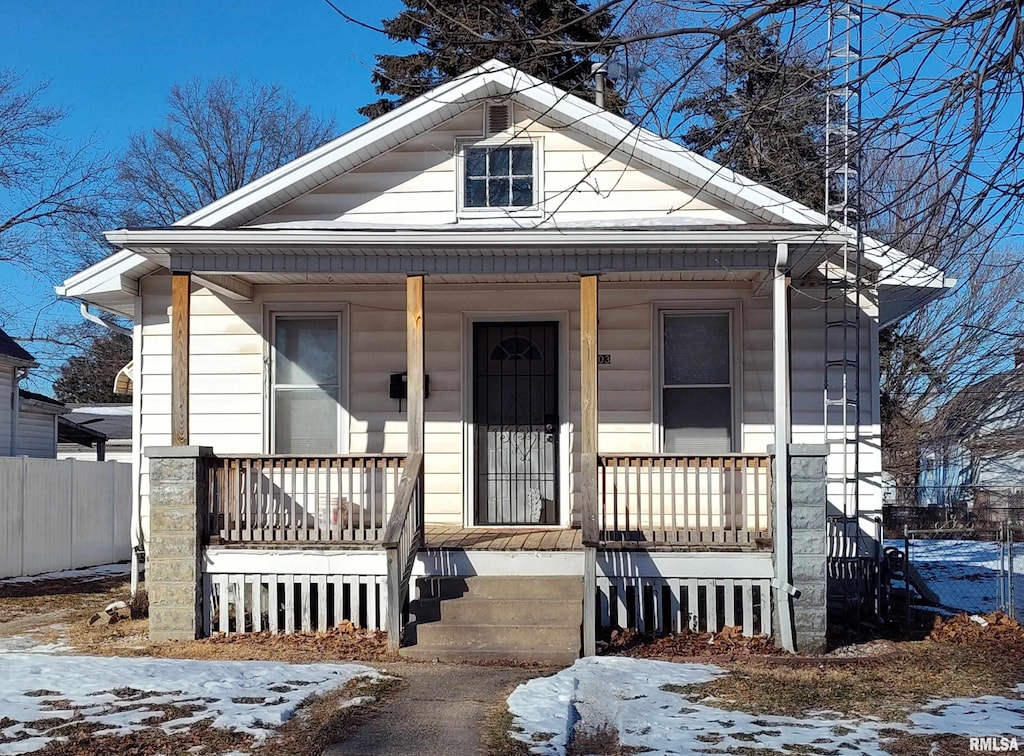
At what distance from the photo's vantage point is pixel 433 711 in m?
6.64

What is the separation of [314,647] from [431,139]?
203 inches

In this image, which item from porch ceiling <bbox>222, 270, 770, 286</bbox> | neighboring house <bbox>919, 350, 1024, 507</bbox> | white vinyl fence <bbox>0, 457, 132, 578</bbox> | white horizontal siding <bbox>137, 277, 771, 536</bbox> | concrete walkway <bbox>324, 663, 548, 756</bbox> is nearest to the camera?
concrete walkway <bbox>324, 663, 548, 756</bbox>

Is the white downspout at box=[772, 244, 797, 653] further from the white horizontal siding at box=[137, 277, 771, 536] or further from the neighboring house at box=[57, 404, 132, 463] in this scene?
the neighboring house at box=[57, 404, 132, 463]

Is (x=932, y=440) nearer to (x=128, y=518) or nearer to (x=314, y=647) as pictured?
(x=128, y=518)

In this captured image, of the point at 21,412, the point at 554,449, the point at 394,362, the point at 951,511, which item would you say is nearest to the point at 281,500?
the point at 394,362

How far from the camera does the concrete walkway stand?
582 centimetres

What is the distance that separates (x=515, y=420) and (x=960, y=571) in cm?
876

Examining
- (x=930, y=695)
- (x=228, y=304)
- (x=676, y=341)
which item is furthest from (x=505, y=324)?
(x=930, y=695)

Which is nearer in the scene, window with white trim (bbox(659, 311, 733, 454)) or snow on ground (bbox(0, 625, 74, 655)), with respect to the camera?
snow on ground (bbox(0, 625, 74, 655))

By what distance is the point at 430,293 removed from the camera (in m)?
11.2

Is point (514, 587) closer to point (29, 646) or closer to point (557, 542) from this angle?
point (557, 542)

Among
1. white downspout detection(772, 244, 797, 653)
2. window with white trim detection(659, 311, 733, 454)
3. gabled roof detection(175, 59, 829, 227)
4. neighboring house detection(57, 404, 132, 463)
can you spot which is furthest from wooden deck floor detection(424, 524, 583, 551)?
neighboring house detection(57, 404, 132, 463)

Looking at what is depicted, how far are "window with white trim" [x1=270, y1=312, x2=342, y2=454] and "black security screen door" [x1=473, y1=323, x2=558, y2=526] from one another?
1.52 m

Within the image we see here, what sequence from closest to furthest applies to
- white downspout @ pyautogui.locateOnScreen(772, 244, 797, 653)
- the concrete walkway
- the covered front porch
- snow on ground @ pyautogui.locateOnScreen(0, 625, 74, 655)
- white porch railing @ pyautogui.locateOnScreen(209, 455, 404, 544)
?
the concrete walkway
white downspout @ pyautogui.locateOnScreen(772, 244, 797, 653)
snow on ground @ pyautogui.locateOnScreen(0, 625, 74, 655)
the covered front porch
white porch railing @ pyautogui.locateOnScreen(209, 455, 404, 544)
